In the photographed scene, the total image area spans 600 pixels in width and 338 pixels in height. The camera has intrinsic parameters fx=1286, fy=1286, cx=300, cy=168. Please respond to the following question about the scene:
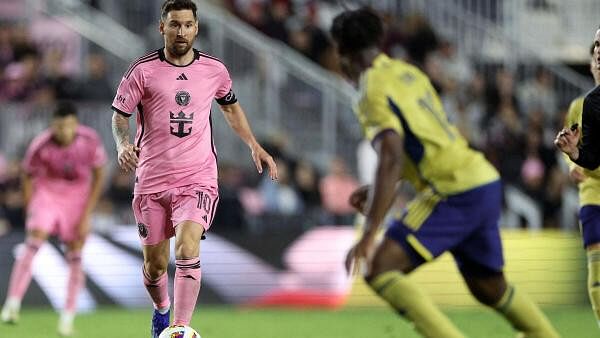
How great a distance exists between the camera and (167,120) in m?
8.77

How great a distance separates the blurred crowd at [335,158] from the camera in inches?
685

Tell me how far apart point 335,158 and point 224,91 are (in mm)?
9023

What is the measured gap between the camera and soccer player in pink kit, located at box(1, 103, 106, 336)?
511 inches

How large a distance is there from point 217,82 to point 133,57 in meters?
11.0

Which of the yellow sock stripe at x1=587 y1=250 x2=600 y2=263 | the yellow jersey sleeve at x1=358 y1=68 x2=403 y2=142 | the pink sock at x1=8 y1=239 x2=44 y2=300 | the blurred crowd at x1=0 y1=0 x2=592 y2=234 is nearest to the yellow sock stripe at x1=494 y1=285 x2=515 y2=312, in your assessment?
the yellow jersey sleeve at x1=358 y1=68 x2=403 y2=142

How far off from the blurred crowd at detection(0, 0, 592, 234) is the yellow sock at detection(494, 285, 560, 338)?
949 centimetres

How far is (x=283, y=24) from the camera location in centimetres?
2008

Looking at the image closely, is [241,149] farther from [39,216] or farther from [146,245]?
[146,245]

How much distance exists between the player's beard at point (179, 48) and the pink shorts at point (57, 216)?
15.7 feet

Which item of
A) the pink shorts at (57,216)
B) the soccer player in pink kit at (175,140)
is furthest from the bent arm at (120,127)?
the pink shorts at (57,216)

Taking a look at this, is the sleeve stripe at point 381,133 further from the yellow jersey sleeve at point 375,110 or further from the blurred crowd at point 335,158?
the blurred crowd at point 335,158

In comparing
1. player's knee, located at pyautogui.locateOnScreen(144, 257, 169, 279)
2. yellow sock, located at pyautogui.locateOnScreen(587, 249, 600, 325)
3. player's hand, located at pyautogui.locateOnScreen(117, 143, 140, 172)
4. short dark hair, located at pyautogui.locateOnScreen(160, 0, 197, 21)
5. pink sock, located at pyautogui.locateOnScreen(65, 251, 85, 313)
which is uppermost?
short dark hair, located at pyautogui.locateOnScreen(160, 0, 197, 21)

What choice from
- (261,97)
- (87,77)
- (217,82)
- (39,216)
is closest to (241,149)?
(261,97)

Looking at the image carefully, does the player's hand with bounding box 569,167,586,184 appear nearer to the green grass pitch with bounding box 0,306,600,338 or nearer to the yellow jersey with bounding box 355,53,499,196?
the yellow jersey with bounding box 355,53,499,196
